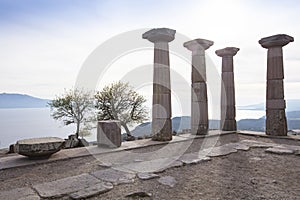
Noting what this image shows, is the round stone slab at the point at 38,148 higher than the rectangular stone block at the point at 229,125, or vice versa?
the rectangular stone block at the point at 229,125

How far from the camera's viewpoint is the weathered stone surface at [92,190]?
358 cm

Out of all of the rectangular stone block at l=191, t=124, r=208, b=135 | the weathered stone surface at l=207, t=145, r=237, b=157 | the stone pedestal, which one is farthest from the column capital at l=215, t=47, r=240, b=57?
the stone pedestal

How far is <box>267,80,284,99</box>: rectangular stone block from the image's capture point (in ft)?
31.2

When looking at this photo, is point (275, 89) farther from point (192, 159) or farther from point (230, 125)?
point (192, 159)

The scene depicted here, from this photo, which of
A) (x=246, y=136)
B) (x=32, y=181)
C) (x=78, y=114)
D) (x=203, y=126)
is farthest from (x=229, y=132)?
(x=78, y=114)

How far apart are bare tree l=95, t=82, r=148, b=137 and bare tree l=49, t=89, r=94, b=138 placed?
5.18 ft

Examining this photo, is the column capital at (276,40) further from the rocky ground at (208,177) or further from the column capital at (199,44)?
the rocky ground at (208,177)

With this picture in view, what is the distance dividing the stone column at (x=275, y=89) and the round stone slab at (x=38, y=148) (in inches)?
350

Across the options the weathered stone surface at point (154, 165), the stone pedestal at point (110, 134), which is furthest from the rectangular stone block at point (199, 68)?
the weathered stone surface at point (154, 165)

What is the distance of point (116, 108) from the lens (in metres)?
17.4

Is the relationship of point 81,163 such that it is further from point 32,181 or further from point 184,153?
point 184,153

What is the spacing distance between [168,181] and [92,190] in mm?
1492

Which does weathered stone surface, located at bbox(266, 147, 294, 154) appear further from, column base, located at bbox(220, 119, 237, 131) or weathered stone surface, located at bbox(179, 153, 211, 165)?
column base, located at bbox(220, 119, 237, 131)

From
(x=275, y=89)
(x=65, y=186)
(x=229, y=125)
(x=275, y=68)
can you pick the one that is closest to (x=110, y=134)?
(x=65, y=186)
